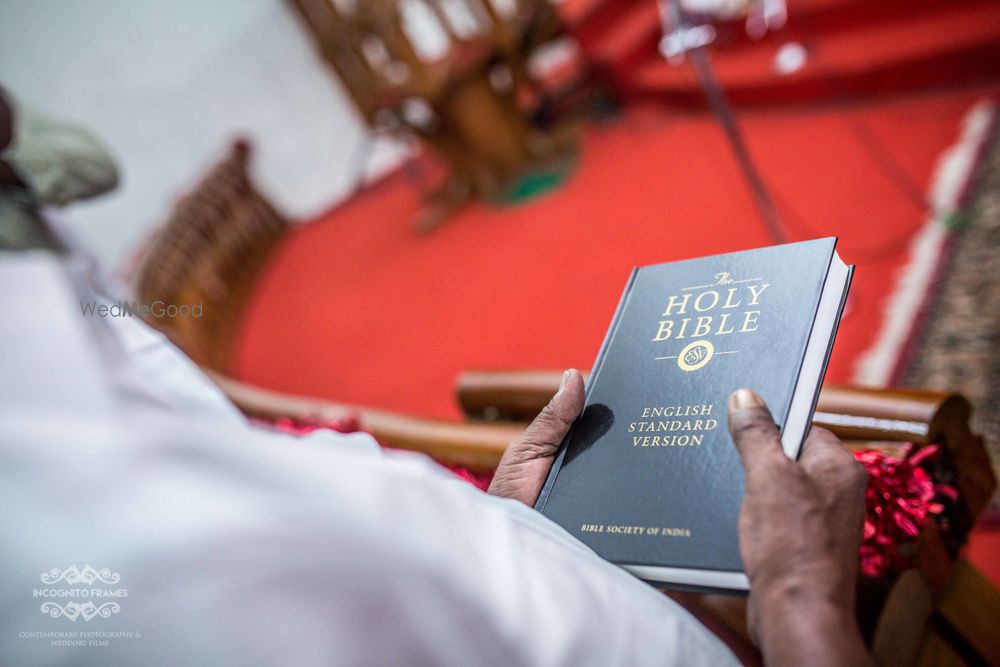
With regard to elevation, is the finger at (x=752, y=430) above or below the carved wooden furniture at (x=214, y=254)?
above

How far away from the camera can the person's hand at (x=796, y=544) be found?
60cm

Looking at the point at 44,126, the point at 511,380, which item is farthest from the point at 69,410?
the point at 44,126

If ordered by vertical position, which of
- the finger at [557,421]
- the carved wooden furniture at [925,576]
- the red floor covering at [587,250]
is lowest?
the red floor covering at [587,250]

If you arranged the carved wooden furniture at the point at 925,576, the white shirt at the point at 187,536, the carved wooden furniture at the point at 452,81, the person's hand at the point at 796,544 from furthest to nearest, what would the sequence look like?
the carved wooden furniture at the point at 452,81 → the carved wooden furniture at the point at 925,576 → the person's hand at the point at 796,544 → the white shirt at the point at 187,536

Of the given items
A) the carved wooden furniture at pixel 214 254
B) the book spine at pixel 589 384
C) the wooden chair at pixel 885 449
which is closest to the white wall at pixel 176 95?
the carved wooden furniture at pixel 214 254

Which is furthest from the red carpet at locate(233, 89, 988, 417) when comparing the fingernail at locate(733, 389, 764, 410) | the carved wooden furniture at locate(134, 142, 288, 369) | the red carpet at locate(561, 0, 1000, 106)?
the fingernail at locate(733, 389, 764, 410)

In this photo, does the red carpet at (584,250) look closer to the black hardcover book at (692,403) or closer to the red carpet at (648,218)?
the red carpet at (648,218)

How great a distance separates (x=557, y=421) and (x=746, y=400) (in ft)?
0.77

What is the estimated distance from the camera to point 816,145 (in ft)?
10.2

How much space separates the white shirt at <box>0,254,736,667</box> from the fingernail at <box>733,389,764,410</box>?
0.28m

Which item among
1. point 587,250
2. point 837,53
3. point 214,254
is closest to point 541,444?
point 587,250

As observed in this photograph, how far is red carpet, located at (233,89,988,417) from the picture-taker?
258cm

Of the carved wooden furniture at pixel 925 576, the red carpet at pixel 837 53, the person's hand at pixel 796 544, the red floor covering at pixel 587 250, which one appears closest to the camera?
the person's hand at pixel 796 544

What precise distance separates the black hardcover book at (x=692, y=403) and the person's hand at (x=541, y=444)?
1 centimetres
